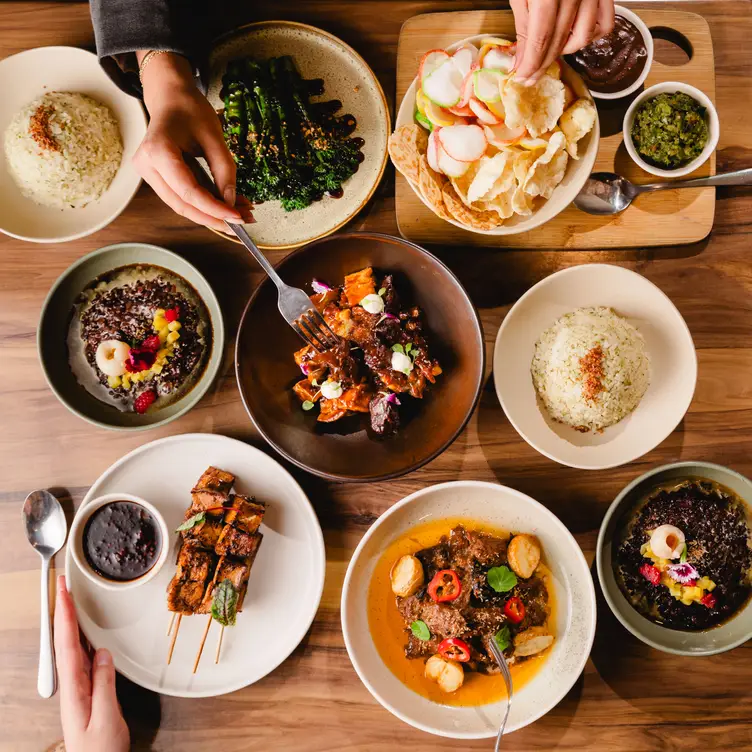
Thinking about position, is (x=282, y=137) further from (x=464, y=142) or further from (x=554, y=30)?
(x=554, y=30)

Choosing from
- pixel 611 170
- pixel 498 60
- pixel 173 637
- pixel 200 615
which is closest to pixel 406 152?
pixel 498 60

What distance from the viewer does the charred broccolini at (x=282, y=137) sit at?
7.55 ft

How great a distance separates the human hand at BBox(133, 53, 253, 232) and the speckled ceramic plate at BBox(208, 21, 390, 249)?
0.27 metres

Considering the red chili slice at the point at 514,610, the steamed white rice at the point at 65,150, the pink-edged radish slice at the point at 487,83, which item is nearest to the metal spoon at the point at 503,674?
the red chili slice at the point at 514,610

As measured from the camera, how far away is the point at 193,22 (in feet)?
7.39

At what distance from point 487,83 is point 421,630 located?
1.89 meters

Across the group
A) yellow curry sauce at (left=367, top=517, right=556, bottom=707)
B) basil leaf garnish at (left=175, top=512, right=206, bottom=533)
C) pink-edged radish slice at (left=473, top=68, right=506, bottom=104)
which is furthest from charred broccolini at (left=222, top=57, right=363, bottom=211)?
yellow curry sauce at (left=367, top=517, right=556, bottom=707)

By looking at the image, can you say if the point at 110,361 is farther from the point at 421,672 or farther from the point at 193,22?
the point at 421,672

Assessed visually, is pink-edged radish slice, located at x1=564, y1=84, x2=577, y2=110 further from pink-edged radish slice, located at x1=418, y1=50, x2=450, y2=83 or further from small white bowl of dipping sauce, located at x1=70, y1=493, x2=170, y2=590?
small white bowl of dipping sauce, located at x1=70, y1=493, x2=170, y2=590

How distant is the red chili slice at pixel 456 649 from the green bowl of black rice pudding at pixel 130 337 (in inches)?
50.1

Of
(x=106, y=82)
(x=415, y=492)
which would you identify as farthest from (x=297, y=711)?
(x=106, y=82)

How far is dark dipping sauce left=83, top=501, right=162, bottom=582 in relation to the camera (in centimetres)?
234

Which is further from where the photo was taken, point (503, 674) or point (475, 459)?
point (475, 459)

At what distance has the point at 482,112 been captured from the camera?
6.86ft
